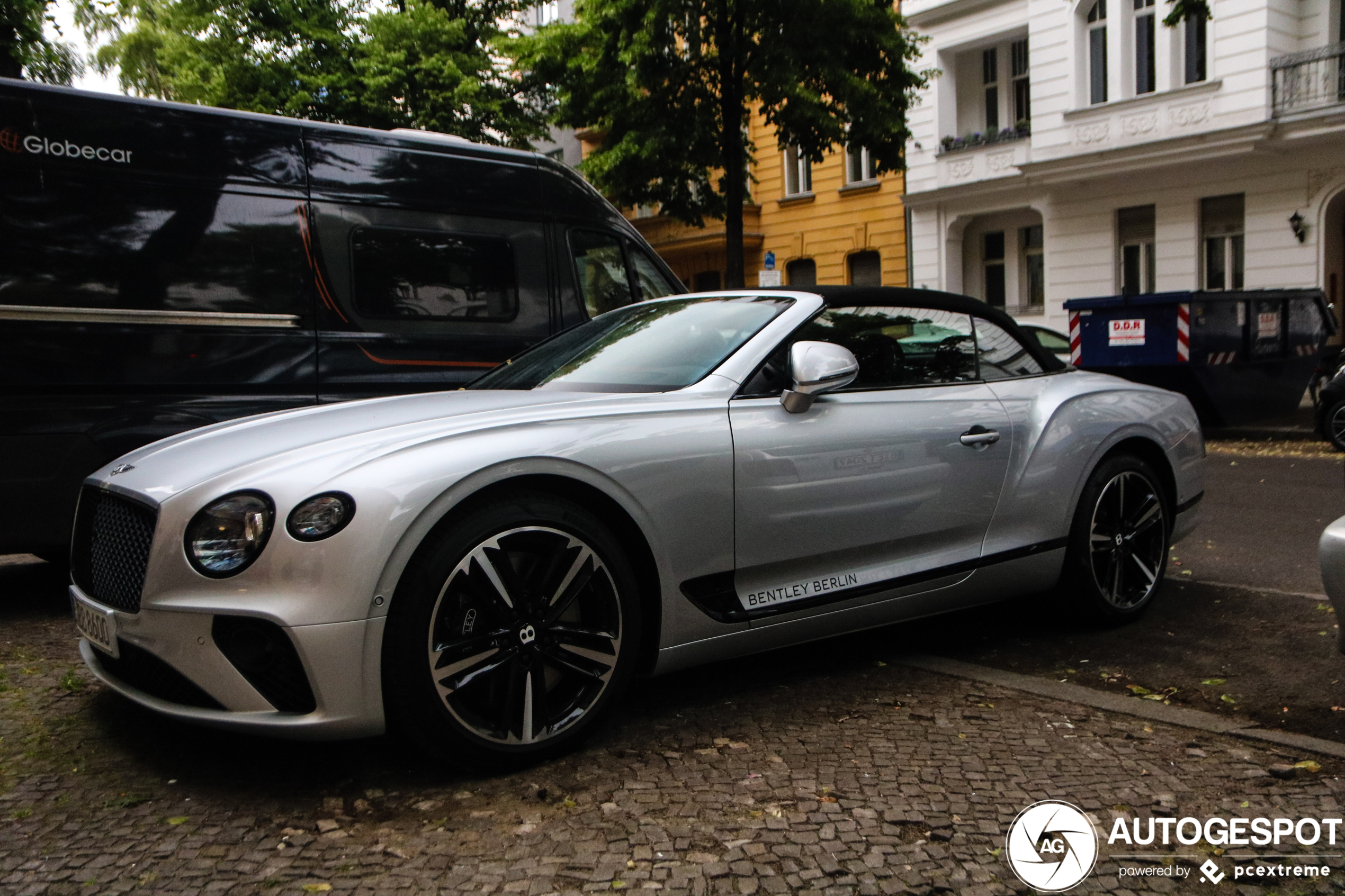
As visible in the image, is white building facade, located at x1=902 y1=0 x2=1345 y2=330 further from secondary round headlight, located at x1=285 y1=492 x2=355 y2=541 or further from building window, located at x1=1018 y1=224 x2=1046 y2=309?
secondary round headlight, located at x1=285 y1=492 x2=355 y2=541

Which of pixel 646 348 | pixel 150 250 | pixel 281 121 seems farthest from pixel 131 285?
pixel 646 348

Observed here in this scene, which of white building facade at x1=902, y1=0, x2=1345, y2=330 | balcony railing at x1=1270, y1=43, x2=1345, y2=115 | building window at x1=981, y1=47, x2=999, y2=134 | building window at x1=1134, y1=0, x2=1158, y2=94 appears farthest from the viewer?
building window at x1=981, y1=47, x2=999, y2=134

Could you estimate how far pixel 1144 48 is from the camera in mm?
20281

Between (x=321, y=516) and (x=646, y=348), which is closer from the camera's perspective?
(x=321, y=516)

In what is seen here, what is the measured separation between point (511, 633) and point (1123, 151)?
19496 mm

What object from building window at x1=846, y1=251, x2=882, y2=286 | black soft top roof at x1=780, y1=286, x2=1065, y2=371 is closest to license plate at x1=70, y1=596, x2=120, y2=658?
black soft top roof at x1=780, y1=286, x2=1065, y2=371

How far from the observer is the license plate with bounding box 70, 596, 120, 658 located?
312cm

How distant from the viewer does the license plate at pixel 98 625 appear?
312 centimetres

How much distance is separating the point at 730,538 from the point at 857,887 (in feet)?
4.14

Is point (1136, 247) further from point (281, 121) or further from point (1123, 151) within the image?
point (281, 121)

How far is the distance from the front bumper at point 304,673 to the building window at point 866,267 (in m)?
23.9

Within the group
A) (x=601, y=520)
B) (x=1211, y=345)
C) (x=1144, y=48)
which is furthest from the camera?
(x=1144, y=48)

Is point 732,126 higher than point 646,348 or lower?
higher

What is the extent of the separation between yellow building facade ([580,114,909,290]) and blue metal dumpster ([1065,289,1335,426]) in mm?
10844
